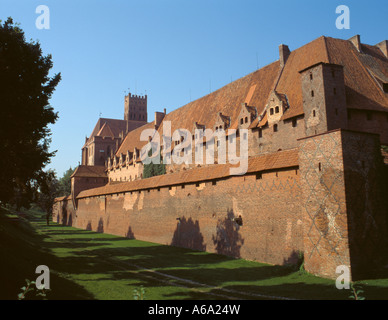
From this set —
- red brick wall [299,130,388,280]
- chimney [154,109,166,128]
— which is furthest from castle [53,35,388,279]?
chimney [154,109,166,128]

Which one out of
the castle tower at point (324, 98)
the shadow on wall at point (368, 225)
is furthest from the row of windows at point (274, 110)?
the shadow on wall at point (368, 225)

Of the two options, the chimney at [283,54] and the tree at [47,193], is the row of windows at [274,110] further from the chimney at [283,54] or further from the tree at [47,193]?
the tree at [47,193]

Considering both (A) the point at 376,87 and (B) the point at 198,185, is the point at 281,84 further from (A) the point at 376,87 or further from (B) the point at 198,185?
(B) the point at 198,185

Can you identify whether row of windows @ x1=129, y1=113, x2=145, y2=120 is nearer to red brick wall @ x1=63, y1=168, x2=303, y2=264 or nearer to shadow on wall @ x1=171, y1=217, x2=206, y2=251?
red brick wall @ x1=63, y1=168, x2=303, y2=264

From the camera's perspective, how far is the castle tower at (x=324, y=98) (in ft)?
71.2

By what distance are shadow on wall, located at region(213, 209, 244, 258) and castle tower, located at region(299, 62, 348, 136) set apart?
853 centimetres

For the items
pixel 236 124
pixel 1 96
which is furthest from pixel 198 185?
pixel 1 96

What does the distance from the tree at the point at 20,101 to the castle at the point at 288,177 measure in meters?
11.1

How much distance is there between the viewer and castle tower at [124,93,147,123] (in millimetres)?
89375

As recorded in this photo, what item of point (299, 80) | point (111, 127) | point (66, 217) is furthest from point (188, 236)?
point (111, 127)

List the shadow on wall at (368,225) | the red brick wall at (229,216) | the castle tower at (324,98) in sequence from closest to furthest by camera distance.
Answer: the shadow on wall at (368,225)
the red brick wall at (229,216)
the castle tower at (324,98)

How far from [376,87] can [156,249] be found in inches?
827
